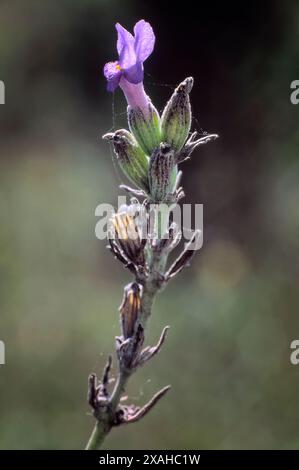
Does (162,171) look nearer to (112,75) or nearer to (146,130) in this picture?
(146,130)

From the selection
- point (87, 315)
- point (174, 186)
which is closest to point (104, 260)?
point (87, 315)

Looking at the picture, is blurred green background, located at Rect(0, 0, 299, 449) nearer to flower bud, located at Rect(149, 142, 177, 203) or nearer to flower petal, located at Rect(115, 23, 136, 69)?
flower bud, located at Rect(149, 142, 177, 203)

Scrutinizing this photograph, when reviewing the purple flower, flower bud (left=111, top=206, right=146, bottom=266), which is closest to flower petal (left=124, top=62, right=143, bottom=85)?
the purple flower

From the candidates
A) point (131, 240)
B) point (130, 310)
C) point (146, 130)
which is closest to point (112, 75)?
point (146, 130)

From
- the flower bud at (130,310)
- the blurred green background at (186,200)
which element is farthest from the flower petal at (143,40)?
the blurred green background at (186,200)

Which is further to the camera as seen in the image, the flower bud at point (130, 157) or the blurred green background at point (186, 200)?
the blurred green background at point (186, 200)

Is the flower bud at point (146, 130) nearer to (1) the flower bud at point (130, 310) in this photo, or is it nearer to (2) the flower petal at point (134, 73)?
(2) the flower petal at point (134, 73)
